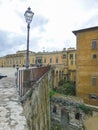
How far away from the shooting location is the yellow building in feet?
101

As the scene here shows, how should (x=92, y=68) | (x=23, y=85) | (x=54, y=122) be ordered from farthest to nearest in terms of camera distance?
(x=92, y=68) < (x=54, y=122) < (x=23, y=85)

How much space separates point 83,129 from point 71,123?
224cm

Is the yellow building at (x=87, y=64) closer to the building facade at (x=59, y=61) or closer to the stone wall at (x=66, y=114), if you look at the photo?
the stone wall at (x=66, y=114)

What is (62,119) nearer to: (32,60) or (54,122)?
(54,122)

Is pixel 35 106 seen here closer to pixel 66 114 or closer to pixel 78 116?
pixel 78 116

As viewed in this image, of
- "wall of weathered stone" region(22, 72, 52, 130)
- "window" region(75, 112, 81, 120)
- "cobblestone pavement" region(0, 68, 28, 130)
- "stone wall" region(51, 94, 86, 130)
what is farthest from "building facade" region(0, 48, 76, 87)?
"cobblestone pavement" region(0, 68, 28, 130)

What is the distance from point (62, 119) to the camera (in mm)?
26766

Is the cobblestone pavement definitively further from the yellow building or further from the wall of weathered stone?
the yellow building

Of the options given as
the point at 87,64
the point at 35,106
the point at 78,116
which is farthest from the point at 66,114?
the point at 35,106

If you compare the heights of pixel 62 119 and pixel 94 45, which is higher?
pixel 94 45

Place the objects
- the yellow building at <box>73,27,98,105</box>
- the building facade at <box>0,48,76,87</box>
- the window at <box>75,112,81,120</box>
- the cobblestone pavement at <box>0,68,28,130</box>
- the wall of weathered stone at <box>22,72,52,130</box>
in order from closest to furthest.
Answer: the cobblestone pavement at <box>0,68,28,130</box> → the wall of weathered stone at <box>22,72,52,130</box> → the window at <box>75,112,81,120</box> → the yellow building at <box>73,27,98,105</box> → the building facade at <box>0,48,76,87</box>

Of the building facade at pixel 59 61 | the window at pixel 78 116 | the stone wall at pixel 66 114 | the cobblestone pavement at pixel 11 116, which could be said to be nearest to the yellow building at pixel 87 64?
the stone wall at pixel 66 114

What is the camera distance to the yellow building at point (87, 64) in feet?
101

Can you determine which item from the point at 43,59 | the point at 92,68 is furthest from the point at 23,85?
the point at 43,59
